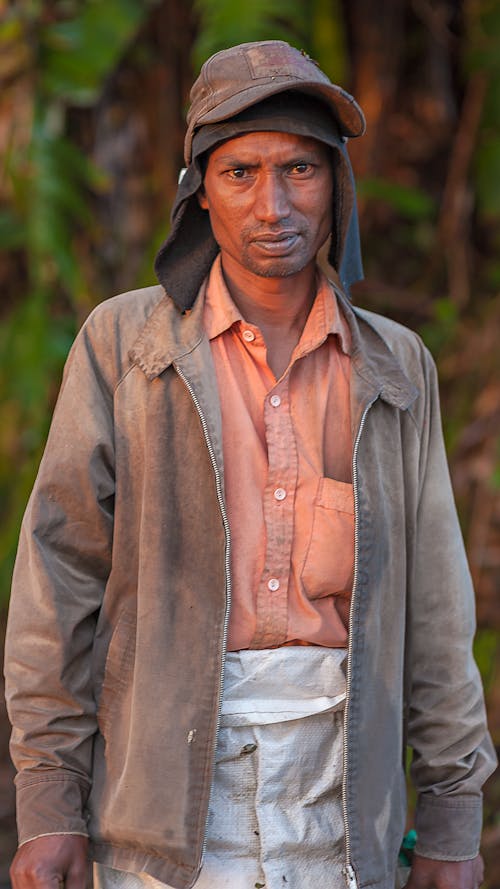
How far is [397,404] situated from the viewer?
222cm

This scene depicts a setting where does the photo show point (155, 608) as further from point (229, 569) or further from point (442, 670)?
point (442, 670)

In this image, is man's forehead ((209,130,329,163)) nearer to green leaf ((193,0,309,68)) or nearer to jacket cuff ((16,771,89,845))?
jacket cuff ((16,771,89,845))

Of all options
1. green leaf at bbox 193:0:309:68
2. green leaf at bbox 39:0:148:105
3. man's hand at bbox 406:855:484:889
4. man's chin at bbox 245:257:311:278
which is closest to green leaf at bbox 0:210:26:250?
green leaf at bbox 39:0:148:105

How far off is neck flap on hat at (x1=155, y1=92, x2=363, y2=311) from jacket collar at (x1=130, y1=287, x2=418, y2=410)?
4 centimetres

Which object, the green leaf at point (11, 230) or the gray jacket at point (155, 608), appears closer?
the gray jacket at point (155, 608)

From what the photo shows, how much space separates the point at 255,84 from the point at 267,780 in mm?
1215

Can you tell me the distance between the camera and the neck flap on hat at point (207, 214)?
2088 mm

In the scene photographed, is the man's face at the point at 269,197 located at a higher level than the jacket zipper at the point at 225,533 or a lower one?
higher

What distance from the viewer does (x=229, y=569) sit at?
2.04 metres

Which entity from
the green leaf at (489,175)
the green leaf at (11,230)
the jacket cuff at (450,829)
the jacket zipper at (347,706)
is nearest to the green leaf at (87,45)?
the green leaf at (11,230)

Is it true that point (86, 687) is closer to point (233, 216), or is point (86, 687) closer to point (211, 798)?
point (211, 798)

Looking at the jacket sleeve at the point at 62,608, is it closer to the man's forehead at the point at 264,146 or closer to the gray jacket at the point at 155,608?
the gray jacket at the point at 155,608

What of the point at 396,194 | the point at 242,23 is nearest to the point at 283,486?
the point at 242,23

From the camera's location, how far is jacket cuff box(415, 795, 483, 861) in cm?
226
